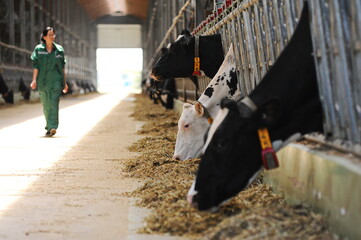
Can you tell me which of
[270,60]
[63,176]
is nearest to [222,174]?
[270,60]

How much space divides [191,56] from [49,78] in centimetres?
358

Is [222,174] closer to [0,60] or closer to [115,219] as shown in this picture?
[115,219]

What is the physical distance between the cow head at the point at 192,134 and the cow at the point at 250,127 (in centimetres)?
196

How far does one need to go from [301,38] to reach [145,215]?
147 centimetres

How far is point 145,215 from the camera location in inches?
157

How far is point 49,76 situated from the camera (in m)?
9.91

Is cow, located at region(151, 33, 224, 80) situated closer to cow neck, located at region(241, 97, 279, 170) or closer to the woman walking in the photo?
the woman walking

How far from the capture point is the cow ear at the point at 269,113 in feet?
10.6

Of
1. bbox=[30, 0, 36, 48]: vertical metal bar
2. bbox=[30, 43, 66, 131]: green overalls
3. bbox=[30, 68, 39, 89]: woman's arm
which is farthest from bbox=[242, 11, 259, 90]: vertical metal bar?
bbox=[30, 0, 36, 48]: vertical metal bar

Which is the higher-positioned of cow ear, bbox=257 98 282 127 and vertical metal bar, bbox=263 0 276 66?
vertical metal bar, bbox=263 0 276 66

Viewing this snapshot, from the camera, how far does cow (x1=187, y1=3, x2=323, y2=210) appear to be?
3.38 m

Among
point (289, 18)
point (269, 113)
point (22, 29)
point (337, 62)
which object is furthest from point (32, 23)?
point (269, 113)

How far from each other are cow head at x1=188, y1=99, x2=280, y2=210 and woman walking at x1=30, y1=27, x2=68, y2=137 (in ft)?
21.6

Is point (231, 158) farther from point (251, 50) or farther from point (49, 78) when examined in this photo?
point (49, 78)
